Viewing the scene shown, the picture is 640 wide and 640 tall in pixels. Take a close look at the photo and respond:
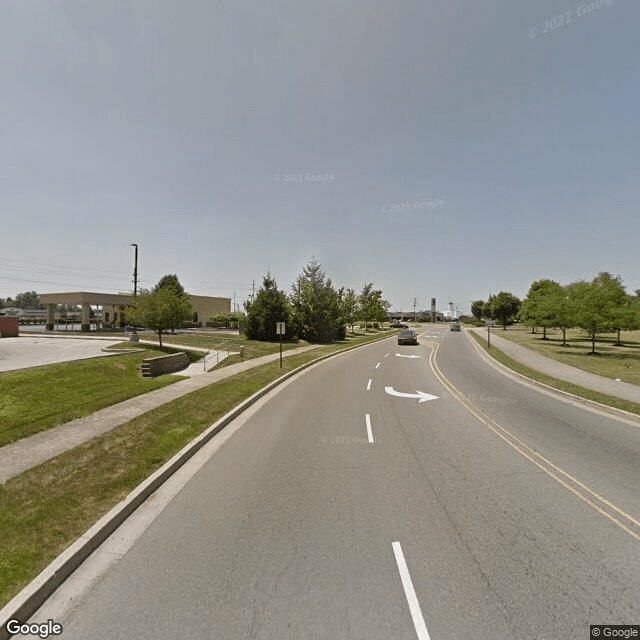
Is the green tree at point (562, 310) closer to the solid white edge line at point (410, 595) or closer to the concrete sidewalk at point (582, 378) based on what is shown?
the concrete sidewalk at point (582, 378)

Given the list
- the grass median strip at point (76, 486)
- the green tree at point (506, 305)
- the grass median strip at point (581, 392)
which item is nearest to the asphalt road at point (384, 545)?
the grass median strip at point (76, 486)

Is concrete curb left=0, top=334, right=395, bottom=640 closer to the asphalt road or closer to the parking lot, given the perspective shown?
the asphalt road

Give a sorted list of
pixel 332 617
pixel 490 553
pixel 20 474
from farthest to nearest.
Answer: pixel 20 474
pixel 490 553
pixel 332 617

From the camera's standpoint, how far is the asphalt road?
3.24 metres

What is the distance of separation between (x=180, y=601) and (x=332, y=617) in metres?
1.57

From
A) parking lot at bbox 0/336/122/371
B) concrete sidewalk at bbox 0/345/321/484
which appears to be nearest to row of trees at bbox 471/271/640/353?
concrete sidewalk at bbox 0/345/321/484

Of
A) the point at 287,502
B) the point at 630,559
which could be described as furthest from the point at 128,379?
the point at 630,559

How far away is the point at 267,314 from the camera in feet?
114

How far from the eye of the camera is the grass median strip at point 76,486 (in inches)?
156

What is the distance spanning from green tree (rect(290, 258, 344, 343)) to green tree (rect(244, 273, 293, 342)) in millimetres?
2589

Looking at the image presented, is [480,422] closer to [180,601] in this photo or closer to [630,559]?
[630,559]

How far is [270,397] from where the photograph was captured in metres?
12.9

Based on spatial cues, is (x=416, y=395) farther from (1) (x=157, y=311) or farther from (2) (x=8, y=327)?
(2) (x=8, y=327)

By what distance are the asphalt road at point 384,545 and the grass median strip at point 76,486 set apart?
0.68 m
